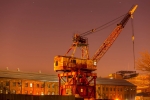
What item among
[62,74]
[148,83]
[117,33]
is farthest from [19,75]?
[148,83]

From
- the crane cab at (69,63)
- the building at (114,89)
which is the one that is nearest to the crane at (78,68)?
the crane cab at (69,63)

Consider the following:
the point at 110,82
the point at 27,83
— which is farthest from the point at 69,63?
the point at 110,82

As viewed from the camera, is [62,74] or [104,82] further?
[104,82]

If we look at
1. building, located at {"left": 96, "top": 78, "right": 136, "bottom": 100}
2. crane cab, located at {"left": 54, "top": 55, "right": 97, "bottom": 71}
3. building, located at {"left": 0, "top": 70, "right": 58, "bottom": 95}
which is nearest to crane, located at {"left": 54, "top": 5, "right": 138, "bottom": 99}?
crane cab, located at {"left": 54, "top": 55, "right": 97, "bottom": 71}

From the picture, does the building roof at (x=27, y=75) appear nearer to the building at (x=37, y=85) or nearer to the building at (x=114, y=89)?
the building at (x=37, y=85)

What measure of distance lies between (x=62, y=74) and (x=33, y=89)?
16.6m

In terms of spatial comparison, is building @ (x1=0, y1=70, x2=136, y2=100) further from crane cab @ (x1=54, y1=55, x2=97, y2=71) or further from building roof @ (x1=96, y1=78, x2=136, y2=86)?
crane cab @ (x1=54, y1=55, x2=97, y2=71)

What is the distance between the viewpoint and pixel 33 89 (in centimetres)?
7906

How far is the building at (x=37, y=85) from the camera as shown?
245ft

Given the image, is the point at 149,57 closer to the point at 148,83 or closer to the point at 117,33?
the point at 148,83

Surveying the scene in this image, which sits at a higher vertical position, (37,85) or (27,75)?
(27,75)

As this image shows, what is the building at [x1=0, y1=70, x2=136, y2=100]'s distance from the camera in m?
74.8

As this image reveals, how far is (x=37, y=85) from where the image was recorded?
8062 centimetres

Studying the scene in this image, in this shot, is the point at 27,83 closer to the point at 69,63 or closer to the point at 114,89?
the point at 69,63
